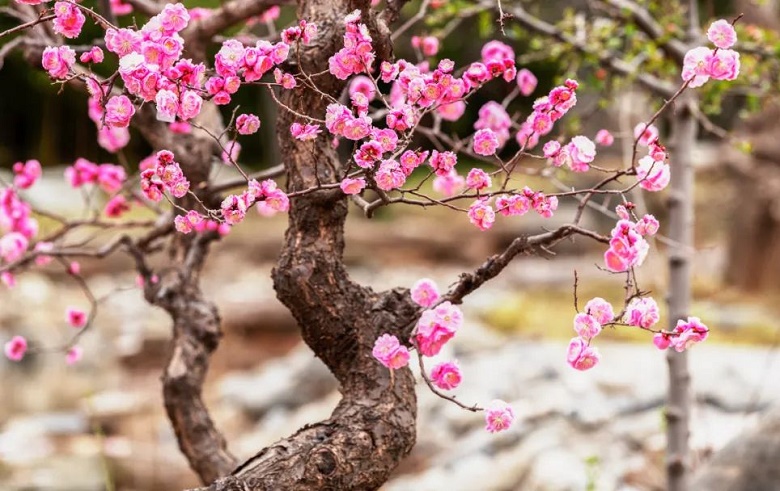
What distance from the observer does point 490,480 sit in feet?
17.8

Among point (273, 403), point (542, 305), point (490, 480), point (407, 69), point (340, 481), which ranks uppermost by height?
point (542, 305)

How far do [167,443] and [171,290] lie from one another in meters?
4.41

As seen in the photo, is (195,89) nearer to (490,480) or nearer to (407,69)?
(407,69)

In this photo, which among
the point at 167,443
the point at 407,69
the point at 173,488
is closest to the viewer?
the point at 407,69

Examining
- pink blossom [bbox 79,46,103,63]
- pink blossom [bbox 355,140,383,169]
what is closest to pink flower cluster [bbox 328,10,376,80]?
pink blossom [bbox 355,140,383,169]

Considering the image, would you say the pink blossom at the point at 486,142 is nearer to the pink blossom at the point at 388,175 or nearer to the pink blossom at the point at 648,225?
the pink blossom at the point at 388,175

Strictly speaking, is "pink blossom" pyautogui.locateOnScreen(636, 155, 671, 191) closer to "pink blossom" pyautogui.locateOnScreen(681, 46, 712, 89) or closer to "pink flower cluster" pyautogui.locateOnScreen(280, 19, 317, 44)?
"pink blossom" pyautogui.locateOnScreen(681, 46, 712, 89)


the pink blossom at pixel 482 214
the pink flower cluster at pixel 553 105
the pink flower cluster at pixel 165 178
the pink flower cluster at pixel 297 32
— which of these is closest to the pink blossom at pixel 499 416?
the pink blossom at pixel 482 214

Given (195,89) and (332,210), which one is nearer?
(195,89)

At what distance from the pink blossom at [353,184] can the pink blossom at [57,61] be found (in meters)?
0.67

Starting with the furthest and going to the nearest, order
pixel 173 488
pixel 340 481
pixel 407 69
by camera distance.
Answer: pixel 173 488 → pixel 340 481 → pixel 407 69

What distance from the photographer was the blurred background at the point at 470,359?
5.68m

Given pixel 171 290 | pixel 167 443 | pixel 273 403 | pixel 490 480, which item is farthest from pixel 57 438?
pixel 171 290

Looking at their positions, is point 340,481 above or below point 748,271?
below
